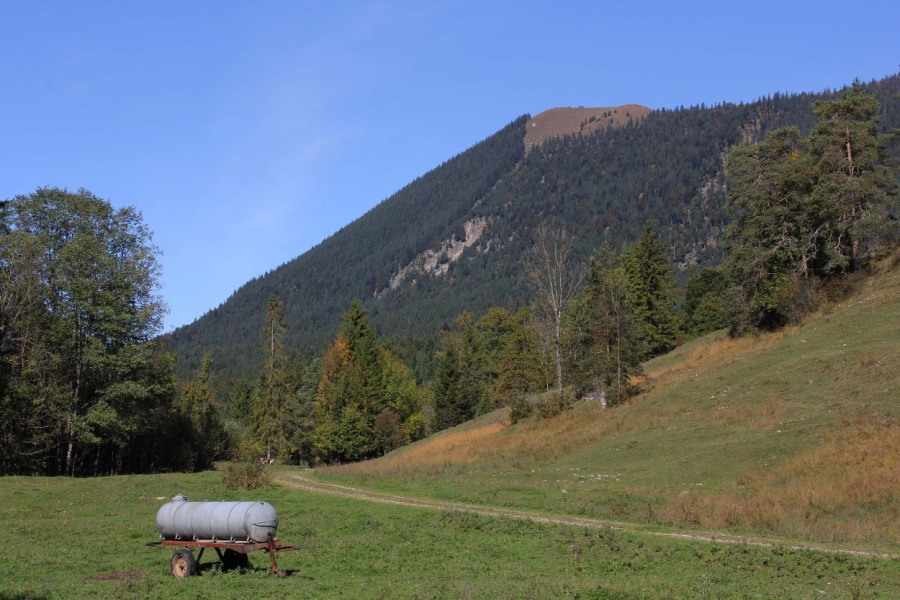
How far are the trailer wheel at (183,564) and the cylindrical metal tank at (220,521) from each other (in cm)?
59

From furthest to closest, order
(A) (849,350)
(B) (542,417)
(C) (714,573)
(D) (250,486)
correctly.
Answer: (B) (542,417)
(A) (849,350)
(D) (250,486)
(C) (714,573)

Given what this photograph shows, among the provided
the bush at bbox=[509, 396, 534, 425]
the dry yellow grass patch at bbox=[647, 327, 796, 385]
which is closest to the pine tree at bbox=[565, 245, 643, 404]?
the dry yellow grass patch at bbox=[647, 327, 796, 385]

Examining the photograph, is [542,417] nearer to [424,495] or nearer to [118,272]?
[424,495]

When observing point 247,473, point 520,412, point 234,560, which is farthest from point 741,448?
point 520,412

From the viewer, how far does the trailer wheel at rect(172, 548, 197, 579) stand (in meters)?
17.3

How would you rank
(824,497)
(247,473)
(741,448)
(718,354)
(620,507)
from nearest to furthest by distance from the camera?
(824,497), (620,507), (741,448), (247,473), (718,354)

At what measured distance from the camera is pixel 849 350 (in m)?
38.8

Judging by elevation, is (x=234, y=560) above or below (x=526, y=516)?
below

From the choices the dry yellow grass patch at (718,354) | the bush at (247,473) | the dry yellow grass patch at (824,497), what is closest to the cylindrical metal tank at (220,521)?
the dry yellow grass patch at (824,497)

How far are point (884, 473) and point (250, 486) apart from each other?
24.8 m

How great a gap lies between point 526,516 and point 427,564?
734 cm

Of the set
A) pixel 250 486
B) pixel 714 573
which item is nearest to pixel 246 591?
pixel 714 573

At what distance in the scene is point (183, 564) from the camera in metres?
17.4

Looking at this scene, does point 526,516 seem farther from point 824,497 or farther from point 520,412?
point 520,412
